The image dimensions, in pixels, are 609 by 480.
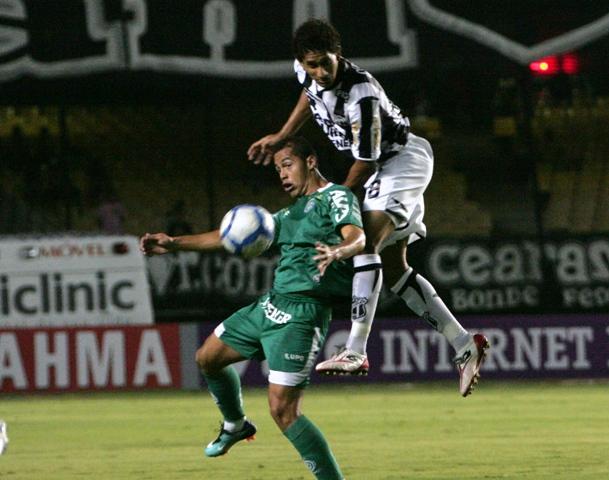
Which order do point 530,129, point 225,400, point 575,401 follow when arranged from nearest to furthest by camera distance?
point 225,400
point 575,401
point 530,129

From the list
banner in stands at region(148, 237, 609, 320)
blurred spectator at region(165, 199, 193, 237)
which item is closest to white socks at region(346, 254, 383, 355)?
banner in stands at region(148, 237, 609, 320)

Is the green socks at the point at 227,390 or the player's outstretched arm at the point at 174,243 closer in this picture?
the player's outstretched arm at the point at 174,243

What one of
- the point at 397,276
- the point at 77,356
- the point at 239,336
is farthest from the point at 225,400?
the point at 77,356

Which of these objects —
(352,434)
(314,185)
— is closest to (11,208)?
(352,434)

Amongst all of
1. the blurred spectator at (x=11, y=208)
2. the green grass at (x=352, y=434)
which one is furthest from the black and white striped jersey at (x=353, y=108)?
the blurred spectator at (x=11, y=208)

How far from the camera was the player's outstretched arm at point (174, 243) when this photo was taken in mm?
8273

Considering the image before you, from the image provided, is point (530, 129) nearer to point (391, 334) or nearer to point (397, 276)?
point (391, 334)

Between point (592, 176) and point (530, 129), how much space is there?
3.69 feet

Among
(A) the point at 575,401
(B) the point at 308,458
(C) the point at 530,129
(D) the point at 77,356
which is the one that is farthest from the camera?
(C) the point at 530,129

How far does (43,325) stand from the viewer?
1684 centimetres

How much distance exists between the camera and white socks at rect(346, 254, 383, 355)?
30.3 ft

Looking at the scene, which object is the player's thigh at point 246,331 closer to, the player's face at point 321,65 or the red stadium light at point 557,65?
the player's face at point 321,65

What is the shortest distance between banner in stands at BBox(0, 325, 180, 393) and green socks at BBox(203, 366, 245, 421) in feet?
25.7

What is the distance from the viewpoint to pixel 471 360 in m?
9.72
